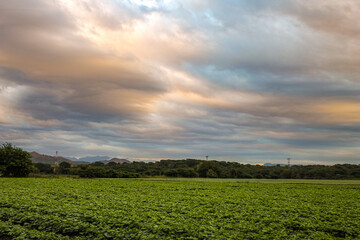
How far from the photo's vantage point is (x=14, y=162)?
71500mm

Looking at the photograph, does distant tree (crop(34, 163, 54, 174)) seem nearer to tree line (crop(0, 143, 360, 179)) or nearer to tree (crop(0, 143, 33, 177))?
tree line (crop(0, 143, 360, 179))

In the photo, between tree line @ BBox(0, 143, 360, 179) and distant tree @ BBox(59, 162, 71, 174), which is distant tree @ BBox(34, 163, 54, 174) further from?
distant tree @ BBox(59, 162, 71, 174)

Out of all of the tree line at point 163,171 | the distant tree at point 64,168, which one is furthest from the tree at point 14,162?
the distant tree at point 64,168

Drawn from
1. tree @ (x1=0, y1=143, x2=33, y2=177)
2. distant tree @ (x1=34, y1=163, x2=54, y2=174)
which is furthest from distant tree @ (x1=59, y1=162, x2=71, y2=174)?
tree @ (x1=0, y1=143, x2=33, y2=177)

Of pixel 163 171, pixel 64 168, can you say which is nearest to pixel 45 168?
pixel 64 168

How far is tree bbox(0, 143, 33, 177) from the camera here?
71.1m

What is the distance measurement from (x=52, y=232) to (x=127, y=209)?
685cm

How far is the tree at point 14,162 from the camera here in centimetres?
7112

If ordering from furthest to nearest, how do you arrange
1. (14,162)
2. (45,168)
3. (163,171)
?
(45,168) < (163,171) < (14,162)

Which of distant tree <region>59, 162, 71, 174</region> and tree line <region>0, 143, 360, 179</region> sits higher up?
tree line <region>0, 143, 360, 179</region>

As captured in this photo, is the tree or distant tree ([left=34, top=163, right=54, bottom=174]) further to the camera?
distant tree ([left=34, top=163, right=54, bottom=174])

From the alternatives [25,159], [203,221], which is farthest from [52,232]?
[25,159]

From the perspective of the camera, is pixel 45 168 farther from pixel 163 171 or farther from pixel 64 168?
pixel 163 171

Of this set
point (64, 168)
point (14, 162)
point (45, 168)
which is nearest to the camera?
point (14, 162)
